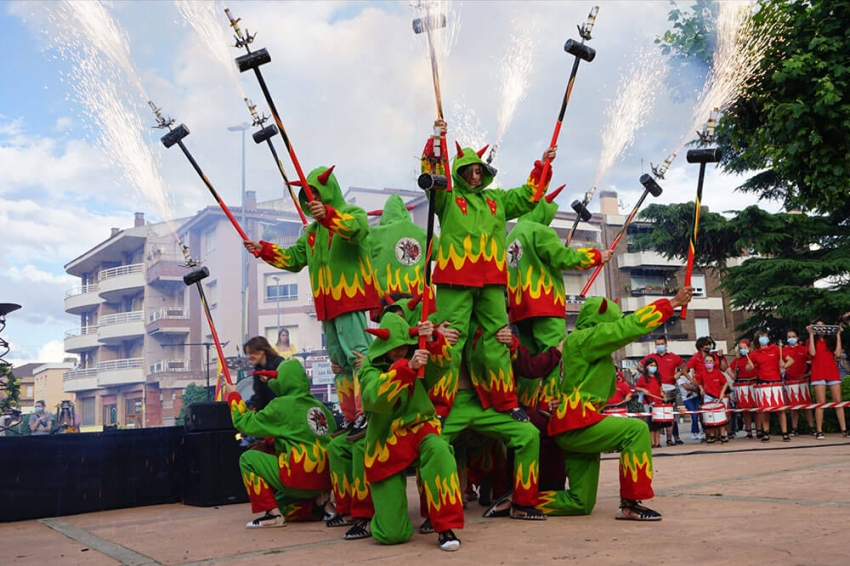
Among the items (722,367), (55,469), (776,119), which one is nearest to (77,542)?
(55,469)

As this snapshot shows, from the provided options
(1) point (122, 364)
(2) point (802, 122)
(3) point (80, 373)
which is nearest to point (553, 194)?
(2) point (802, 122)

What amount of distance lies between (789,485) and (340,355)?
335cm

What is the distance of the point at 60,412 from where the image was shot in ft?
61.2

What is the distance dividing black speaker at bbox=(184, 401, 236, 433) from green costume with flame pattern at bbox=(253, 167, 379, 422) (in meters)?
1.80

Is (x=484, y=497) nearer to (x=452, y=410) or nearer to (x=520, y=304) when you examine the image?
(x=452, y=410)

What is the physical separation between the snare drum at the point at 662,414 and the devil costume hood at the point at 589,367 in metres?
7.03

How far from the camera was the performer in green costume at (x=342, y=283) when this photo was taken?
5672 mm

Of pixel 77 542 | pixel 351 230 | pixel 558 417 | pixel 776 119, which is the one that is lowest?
pixel 77 542

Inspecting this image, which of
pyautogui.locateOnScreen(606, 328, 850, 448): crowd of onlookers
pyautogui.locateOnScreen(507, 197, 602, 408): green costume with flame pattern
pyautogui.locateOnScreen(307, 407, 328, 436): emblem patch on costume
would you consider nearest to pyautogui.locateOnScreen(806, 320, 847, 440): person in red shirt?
pyautogui.locateOnScreen(606, 328, 850, 448): crowd of onlookers

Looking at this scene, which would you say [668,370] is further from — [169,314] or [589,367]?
[169,314]

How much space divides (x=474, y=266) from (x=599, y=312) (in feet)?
2.82

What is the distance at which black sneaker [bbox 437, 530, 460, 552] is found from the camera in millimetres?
4113

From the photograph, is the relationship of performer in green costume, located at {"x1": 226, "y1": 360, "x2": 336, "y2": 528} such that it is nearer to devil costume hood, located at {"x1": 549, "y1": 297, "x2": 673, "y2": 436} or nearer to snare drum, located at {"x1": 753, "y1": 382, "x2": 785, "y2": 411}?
devil costume hood, located at {"x1": 549, "y1": 297, "x2": 673, "y2": 436}

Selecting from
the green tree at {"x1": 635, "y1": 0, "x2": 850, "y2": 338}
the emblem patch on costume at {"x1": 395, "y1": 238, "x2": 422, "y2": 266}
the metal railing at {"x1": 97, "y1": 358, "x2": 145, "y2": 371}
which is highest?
the green tree at {"x1": 635, "y1": 0, "x2": 850, "y2": 338}
